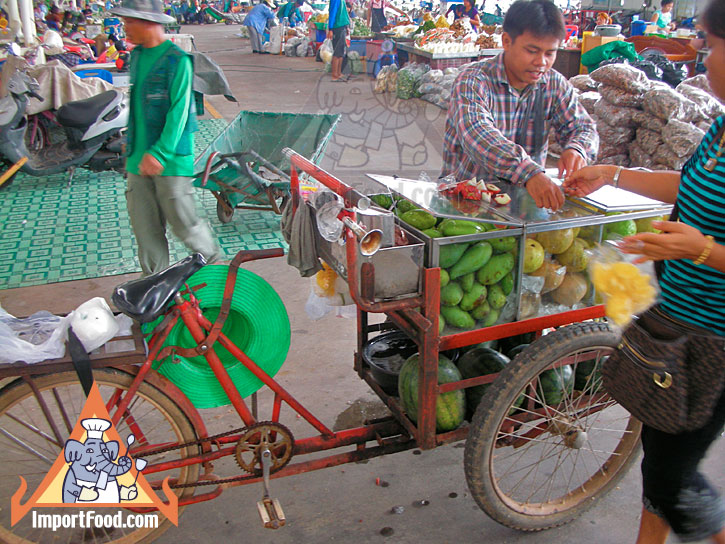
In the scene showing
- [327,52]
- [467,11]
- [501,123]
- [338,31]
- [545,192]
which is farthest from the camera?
[327,52]

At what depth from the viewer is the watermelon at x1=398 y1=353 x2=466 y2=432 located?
6.96 ft

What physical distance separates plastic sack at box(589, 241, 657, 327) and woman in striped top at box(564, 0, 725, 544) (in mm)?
75

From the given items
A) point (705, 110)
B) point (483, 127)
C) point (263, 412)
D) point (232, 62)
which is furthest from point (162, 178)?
point (232, 62)

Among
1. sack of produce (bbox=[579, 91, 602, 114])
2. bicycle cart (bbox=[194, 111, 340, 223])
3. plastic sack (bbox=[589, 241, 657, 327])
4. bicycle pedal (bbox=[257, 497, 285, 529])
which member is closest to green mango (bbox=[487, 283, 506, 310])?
plastic sack (bbox=[589, 241, 657, 327])

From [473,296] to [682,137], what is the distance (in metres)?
4.68

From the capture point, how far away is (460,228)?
6.39 ft

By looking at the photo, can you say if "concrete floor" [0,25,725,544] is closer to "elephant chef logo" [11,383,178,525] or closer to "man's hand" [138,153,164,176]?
"elephant chef logo" [11,383,178,525]

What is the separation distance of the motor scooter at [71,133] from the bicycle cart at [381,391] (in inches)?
175

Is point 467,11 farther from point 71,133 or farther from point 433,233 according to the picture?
point 433,233

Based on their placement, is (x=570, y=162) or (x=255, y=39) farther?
(x=255, y=39)

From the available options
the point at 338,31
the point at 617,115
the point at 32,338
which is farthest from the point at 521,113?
the point at 338,31

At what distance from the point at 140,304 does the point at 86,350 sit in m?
0.22

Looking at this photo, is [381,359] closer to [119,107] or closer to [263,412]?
[263,412]

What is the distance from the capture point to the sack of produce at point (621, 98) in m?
6.30
